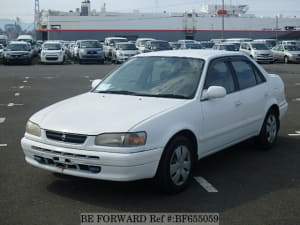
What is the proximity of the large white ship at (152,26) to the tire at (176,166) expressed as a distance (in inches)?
3022

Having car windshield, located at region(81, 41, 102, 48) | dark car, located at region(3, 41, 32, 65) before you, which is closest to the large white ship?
car windshield, located at region(81, 41, 102, 48)

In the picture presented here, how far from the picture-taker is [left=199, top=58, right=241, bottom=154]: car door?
554 cm

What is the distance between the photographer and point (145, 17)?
284ft

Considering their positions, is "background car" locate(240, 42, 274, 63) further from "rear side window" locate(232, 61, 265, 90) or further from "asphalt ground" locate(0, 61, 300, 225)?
"rear side window" locate(232, 61, 265, 90)

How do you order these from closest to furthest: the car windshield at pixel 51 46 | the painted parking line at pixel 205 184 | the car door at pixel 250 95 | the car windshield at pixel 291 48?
the painted parking line at pixel 205 184 → the car door at pixel 250 95 → the car windshield at pixel 51 46 → the car windshield at pixel 291 48

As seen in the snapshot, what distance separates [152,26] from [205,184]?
82387 millimetres

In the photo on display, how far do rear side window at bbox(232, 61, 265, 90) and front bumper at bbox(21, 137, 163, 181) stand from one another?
2.27 meters

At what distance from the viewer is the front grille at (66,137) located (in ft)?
15.4

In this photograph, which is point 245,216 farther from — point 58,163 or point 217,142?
point 58,163

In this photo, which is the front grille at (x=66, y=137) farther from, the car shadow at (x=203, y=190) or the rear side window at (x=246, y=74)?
the rear side window at (x=246, y=74)

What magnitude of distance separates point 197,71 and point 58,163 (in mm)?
2145

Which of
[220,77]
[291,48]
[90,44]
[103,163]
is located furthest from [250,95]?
[291,48]

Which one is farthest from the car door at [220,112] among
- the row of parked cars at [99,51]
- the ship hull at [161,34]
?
the ship hull at [161,34]

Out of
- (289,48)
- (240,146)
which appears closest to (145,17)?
(289,48)
